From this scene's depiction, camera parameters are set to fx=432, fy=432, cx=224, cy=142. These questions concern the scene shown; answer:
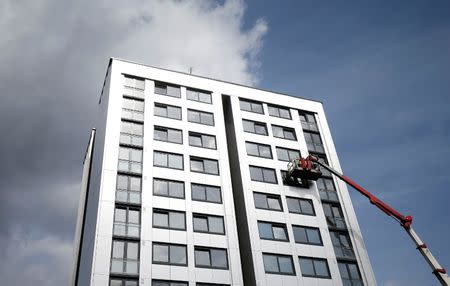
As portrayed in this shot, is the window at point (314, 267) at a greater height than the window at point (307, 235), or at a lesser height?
lesser

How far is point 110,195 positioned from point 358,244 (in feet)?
84.5

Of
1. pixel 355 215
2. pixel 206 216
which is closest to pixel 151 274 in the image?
pixel 206 216

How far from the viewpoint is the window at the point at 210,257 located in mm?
38062

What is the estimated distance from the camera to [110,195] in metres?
38.7

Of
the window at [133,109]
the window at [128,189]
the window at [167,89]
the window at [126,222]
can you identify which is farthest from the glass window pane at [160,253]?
the window at [167,89]

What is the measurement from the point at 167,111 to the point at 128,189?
11382 mm

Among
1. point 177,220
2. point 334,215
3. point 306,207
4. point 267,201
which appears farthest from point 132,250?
point 334,215

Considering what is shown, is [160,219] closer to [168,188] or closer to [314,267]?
[168,188]

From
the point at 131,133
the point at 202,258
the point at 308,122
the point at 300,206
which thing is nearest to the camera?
the point at 202,258

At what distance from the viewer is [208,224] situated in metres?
40.7

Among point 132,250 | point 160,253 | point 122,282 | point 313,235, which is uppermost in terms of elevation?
point 313,235

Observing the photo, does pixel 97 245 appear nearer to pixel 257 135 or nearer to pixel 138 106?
pixel 138 106

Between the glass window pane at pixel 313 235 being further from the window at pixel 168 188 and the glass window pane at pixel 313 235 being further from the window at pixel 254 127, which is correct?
the window at pixel 168 188

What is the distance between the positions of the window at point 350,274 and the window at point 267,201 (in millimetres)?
8256
